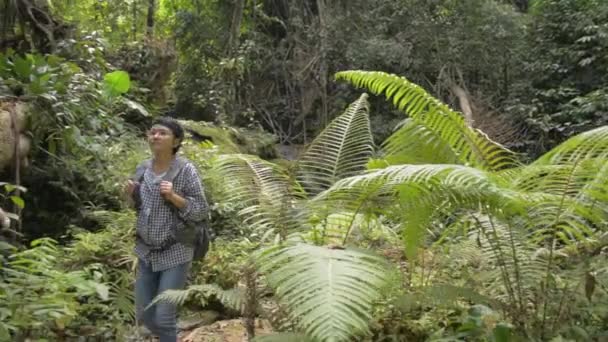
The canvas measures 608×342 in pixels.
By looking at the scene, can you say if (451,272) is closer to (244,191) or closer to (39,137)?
(244,191)

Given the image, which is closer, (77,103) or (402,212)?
(402,212)

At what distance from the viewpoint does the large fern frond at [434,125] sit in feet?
10.4

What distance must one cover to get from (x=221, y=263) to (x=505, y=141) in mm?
6936

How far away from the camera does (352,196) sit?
115 inches

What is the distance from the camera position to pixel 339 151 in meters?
3.41

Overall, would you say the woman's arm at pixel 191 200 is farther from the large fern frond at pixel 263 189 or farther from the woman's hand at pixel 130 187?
the woman's hand at pixel 130 187

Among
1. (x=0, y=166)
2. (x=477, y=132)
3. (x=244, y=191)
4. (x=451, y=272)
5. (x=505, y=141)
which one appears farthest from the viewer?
(x=505, y=141)

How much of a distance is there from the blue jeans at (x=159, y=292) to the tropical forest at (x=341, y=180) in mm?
98

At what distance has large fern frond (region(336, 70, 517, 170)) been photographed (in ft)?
10.4

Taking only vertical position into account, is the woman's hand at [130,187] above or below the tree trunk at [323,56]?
below

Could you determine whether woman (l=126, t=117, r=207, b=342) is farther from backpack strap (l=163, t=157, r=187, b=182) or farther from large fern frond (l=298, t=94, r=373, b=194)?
large fern frond (l=298, t=94, r=373, b=194)

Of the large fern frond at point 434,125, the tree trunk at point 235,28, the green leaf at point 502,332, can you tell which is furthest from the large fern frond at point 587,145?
the tree trunk at point 235,28

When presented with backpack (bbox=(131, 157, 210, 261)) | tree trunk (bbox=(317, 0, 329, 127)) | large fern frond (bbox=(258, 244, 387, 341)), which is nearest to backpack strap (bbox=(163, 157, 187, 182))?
backpack (bbox=(131, 157, 210, 261))

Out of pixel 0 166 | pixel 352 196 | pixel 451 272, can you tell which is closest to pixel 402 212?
pixel 352 196
